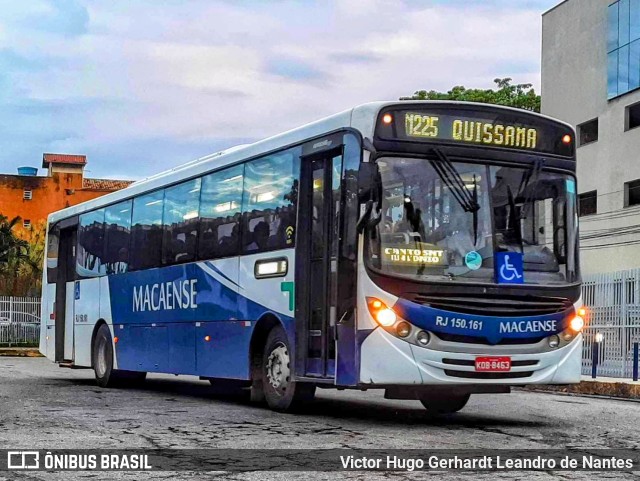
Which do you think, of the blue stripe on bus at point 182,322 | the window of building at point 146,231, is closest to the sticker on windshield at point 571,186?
the blue stripe on bus at point 182,322

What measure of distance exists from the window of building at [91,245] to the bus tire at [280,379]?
6782 millimetres

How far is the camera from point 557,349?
11.6 meters

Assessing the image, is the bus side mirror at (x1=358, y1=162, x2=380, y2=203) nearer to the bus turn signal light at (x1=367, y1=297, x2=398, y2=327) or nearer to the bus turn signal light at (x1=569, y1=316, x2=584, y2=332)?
the bus turn signal light at (x1=367, y1=297, x2=398, y2=327)

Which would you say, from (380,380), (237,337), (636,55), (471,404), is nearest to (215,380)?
(237,337)

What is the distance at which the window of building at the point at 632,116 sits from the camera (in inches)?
1492

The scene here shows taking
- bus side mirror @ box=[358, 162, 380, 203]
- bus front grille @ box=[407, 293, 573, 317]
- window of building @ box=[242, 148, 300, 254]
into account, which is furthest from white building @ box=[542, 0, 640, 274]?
bus side mirror @ box=[358, 162, 380, 203]

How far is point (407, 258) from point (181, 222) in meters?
5.77

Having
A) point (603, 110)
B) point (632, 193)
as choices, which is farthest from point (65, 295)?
point (603, 110)

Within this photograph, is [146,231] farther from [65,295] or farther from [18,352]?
[18,352]

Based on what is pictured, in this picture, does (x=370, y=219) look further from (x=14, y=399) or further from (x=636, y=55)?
(x=636, y=55)

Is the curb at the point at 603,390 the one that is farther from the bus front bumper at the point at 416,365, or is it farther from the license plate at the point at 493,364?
the bus front bumper at the point at 416,365

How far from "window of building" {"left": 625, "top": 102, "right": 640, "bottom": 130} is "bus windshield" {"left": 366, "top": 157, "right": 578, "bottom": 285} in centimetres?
2765

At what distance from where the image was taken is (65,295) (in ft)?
70.1

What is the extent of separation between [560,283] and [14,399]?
24.8 feet
